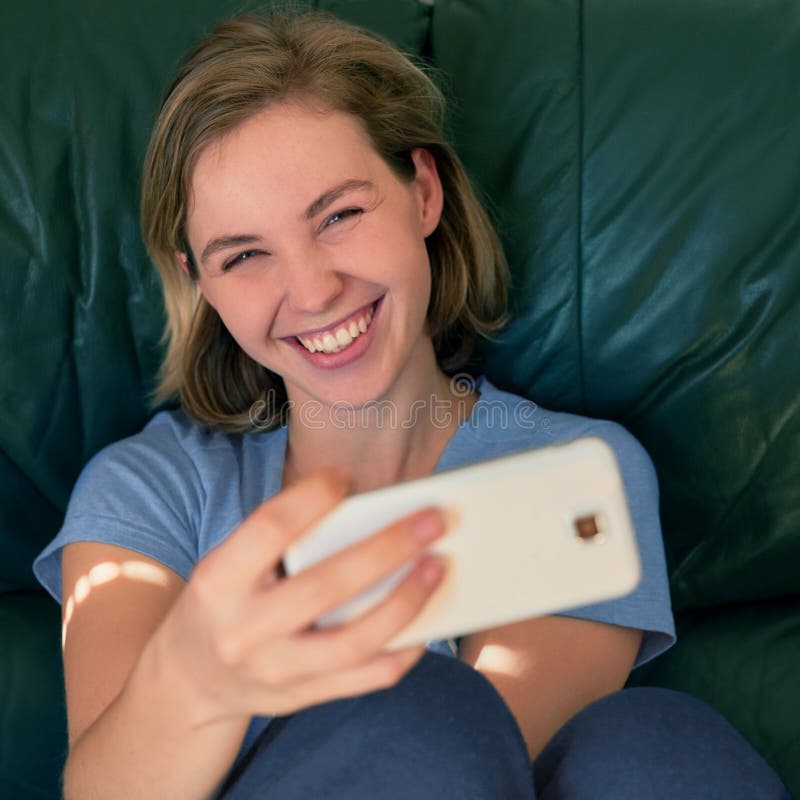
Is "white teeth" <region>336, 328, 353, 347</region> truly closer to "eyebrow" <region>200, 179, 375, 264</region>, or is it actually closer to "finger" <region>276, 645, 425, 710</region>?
"eyebrow" <region>200, 179, 375, 264</region>

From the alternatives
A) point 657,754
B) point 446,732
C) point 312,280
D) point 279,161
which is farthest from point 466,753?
point 279,161

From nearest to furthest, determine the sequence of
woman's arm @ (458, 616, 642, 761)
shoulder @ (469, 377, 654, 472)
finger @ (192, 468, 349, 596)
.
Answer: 1. finger @ (192, 468, 349, 596)
2. woman's arm @ (458, 616, 642, 761)
3. shoulder @ (469, 377, 654, 472)

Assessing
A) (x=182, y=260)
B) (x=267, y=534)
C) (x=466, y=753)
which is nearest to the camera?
(x=267, y=534)

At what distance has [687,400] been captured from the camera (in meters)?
1.26

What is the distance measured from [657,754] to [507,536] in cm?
26

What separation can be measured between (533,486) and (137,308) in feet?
2.55

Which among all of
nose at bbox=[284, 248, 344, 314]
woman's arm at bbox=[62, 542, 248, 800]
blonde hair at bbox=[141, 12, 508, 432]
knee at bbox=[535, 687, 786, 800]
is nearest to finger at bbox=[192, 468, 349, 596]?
woman's arm at bbox=[62, 542, 248, 800]

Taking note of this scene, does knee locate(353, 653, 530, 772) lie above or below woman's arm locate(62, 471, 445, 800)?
below

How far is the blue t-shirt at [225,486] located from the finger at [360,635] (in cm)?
46

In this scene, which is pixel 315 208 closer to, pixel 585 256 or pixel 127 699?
pixel 585 256

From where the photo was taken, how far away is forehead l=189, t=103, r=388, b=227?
41.7 inches

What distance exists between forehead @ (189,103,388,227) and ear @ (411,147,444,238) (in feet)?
0.37

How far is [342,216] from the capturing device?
3.59ft

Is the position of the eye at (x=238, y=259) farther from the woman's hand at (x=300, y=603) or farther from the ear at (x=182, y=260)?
the woman's hand at (x=300, y=603)
